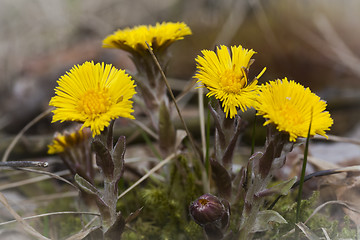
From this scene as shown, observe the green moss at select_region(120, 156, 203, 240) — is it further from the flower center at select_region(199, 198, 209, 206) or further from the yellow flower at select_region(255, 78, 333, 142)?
the yellow flower at select_region(255, 78, 333, 142)

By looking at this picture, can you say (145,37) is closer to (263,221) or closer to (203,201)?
(203,201)

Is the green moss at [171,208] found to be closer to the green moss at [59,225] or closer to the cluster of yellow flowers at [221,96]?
the green moss at [59,225]

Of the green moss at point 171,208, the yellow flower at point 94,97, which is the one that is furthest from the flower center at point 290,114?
the green moss at point 171,208

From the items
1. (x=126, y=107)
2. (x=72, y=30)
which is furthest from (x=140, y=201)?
(x=72, y=30)

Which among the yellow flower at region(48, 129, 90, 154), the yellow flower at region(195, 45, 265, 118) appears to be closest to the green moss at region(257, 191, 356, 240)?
the yellow flower at region(195, 45, 265, 118)

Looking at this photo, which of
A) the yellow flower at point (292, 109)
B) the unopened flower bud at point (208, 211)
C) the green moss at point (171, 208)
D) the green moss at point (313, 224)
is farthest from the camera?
the green moss at point (171, 208)

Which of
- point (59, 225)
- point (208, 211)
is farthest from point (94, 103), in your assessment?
point (59, 225)

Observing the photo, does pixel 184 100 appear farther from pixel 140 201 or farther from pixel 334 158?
pixel 140 201
